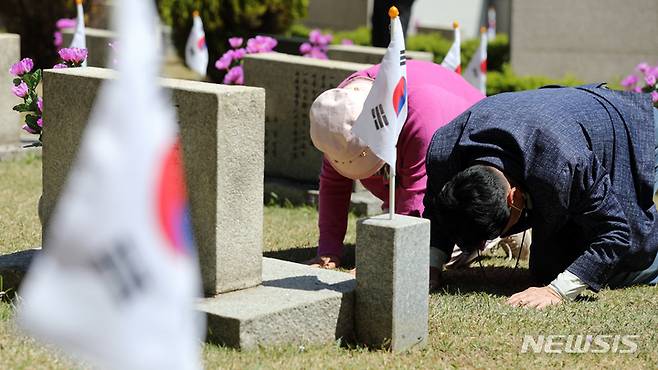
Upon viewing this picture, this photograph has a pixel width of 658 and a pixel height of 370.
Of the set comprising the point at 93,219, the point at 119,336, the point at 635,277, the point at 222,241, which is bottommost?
the point at 635,277

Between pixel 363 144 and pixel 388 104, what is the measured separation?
2.22ft

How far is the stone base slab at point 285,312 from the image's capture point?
3867 millimetres

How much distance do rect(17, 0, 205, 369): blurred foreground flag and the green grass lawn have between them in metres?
1.60

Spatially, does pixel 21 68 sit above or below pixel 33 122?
above

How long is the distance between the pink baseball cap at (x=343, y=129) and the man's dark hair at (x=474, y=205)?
15.7 inches

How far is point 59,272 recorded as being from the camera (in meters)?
2.00

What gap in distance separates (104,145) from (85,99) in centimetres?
233

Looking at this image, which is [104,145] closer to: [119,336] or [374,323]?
[119,336]

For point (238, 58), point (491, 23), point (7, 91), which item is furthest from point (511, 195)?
point (491, 23)

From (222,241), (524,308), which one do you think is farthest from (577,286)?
(222,241)

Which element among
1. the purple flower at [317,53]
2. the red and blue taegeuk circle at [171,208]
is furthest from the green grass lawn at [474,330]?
the purple flower at [317,53]

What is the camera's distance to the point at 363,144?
4730mm

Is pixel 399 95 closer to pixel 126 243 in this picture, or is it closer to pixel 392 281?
pixel 392 281

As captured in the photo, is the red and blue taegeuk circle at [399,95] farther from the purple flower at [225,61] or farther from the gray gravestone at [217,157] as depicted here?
the purple flower at [225,61]
